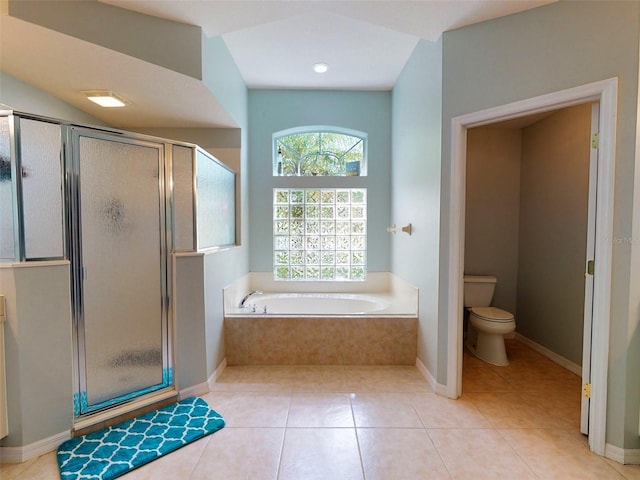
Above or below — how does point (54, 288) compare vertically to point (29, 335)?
above

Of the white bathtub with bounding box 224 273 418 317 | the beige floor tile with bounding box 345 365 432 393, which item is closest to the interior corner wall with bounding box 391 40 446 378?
the beige floor tile with bounding box 345 365 432 393

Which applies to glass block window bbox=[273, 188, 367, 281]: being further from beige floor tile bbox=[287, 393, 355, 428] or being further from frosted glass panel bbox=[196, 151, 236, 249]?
beige floor tile bbox=[287, 393, 355, 428]

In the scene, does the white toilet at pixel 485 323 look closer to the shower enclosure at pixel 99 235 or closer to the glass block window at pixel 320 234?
the glass block window at pixel 320 234

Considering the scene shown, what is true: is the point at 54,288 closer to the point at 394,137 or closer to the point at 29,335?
the point at 29,335

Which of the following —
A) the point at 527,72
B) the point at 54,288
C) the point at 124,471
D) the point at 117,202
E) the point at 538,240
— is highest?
the point at 527,72

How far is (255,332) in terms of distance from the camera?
2703mm

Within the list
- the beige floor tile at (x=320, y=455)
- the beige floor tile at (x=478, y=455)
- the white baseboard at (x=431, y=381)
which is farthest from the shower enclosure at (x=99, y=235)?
the white baseboard at (x=431, y=381)

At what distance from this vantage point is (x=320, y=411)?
2.02 metres

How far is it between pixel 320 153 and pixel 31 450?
3.44 meters

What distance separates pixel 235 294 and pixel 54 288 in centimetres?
152

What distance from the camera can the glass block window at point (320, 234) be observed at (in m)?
3.68

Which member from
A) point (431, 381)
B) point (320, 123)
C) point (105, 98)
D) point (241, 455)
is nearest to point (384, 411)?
point (431, 381)

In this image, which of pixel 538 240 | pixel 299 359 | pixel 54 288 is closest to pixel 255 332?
pixel 299 359

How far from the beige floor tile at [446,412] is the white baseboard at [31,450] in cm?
216
